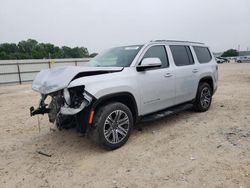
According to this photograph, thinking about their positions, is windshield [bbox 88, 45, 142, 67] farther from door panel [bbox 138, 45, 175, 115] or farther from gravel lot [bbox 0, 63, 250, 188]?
gravel lot [bbox 0, 63, 250, 188]

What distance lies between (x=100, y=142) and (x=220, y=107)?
4.31 m

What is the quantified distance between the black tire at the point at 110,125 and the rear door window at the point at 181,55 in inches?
75.4

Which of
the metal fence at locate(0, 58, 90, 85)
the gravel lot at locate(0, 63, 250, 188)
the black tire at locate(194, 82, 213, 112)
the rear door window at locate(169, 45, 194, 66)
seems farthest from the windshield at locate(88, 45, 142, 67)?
the metal fence at locate(0, 58, 90, 85)

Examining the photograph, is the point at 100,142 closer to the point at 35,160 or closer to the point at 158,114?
the point at 35,160

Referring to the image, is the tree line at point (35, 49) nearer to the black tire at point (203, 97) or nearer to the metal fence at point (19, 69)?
the metal fence at point (19, 69)

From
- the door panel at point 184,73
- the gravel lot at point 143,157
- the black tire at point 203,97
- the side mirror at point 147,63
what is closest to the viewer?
the gravel lot at point 143,157

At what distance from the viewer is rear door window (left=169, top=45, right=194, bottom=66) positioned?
5117mm

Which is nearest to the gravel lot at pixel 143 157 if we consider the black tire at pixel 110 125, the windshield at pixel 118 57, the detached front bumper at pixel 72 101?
the black tire at pixel 110 125

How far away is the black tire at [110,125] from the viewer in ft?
12.0

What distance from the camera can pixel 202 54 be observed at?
6.14m

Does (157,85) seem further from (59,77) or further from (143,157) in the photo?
(59,77)

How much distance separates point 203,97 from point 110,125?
3.24m

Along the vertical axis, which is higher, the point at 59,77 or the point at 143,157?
the point at 59,77

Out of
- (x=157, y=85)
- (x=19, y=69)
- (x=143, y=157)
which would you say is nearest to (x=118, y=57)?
(x=157, y=85)
